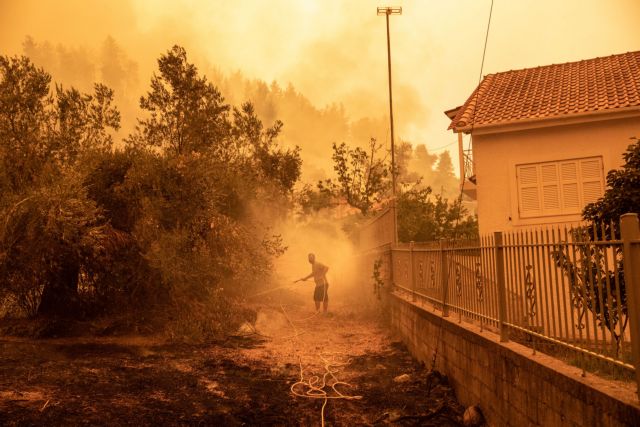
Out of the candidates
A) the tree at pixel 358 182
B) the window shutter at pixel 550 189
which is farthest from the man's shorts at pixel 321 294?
the tree at pixel 358 182

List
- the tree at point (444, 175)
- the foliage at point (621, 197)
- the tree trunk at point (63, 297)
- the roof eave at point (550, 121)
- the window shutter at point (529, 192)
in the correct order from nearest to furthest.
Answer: the foliage at point (621, 197) → the tree trunk at point (63, 297) → the roof eave at point (550, 121) → the window shutter at point (529, 192) → the tree at point (444, 175)

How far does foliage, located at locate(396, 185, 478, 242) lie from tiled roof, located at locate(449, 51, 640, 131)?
3549mm

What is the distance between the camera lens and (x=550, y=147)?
12.9m

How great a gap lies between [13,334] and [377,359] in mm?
7479

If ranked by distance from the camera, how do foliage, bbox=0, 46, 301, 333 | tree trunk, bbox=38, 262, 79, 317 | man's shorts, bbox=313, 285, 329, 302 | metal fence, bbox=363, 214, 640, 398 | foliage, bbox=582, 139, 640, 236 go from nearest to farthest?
metal fence, bbox=363, 214, 640, 398 → foliage, bbox=582, 139, 640, 236 → foliage, bbox=0, 46, 301, 333 → tree trunk, bbox=38, 262, 79, 317 → man's shorts, bbox=313, 285, 329, 302

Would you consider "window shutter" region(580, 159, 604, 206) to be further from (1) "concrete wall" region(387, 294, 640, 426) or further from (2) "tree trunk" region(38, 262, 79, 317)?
(2) "tree trunk" region(38, 262, 79, 317)

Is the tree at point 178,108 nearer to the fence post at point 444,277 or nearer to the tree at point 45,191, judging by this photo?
the tree at point 45,191

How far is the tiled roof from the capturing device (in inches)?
495

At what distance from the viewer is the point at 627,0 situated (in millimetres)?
60125

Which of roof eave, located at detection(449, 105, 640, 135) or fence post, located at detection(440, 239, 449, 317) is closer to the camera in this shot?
fence post, located at detection(440, 239, 449, 317)

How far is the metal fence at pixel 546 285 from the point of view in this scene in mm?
3090

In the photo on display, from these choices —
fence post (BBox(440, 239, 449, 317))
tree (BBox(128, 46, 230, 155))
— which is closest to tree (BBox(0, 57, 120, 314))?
tree (BBox(128, 46, 230, 155))

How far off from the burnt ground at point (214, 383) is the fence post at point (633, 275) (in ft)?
9.98

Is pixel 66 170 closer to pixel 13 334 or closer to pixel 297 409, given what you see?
pixel 13 334
